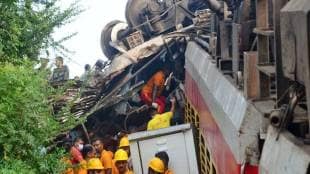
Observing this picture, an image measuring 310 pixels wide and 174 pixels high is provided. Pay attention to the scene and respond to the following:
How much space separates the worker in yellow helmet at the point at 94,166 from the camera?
30.3ft

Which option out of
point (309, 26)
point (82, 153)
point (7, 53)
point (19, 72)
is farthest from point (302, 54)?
point (82, 153)

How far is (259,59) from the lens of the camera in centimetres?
420

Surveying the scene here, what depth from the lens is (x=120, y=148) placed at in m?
10.1

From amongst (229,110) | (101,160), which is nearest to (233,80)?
(229,110)

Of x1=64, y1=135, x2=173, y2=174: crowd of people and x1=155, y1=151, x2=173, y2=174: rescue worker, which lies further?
x1=64, y1=135, x2=173, y2=174: crowd of people

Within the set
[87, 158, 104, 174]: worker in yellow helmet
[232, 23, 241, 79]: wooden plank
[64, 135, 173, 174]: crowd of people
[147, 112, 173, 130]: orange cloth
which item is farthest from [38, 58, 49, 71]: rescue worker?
[232, 23, 241, 79]: wooden plank

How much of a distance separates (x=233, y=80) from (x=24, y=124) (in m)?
2.34

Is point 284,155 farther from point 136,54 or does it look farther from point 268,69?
point 136,54

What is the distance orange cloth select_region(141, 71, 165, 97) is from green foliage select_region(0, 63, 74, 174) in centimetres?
586

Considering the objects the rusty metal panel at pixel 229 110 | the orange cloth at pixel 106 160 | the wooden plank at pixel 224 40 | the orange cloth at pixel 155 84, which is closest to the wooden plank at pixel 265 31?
the rusty metal panel at pixel 229 110

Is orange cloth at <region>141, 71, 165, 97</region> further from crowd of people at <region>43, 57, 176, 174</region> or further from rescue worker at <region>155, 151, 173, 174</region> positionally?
rescue worker at <region>155, 151, 173, 174</region>

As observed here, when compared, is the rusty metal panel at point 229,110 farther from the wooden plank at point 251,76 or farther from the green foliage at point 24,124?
the green foliage at point 24,124

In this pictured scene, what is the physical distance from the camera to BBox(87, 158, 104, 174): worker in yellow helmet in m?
9.23

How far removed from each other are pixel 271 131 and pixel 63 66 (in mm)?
10709
